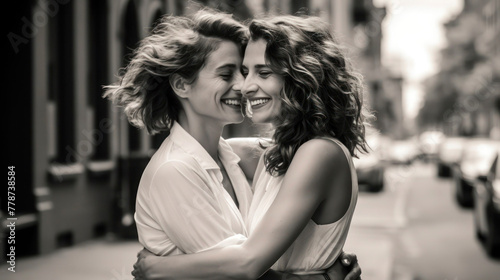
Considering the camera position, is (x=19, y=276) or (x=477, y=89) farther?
(x=477, y=89)

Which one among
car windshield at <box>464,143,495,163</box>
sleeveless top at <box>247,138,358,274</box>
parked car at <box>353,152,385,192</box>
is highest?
sleeveless top at <box>247,138,358,274</box>

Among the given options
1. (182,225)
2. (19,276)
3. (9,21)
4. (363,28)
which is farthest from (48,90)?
(363,28)

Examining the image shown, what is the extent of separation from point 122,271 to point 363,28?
49800 mm

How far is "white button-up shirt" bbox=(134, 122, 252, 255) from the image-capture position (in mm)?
2375

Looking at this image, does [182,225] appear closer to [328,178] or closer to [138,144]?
[328,178]

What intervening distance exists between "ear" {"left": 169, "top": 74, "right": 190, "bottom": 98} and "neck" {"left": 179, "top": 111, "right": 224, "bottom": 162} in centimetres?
13

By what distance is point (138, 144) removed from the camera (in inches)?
493

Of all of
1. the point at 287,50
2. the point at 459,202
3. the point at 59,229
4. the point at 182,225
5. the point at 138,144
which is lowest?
the point at 459,202

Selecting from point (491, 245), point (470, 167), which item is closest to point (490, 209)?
point (491, 245)

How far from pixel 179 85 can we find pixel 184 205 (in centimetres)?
64

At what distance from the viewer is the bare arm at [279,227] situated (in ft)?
7.49

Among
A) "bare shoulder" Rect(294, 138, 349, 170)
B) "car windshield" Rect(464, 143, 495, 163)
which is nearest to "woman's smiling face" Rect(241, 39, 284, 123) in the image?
"bare shoulder" Rect(294, 138, 349, 170)

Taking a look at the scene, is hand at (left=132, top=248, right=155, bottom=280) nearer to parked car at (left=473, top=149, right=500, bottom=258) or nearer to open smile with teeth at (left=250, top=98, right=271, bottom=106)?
open smile with teeth at (left=250, top=98, right=271, bottom=106)

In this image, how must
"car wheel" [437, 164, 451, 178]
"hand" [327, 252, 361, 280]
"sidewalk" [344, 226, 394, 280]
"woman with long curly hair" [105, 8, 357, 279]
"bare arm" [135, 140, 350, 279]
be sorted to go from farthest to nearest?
"car wheel" [437, 164, 451, 178] < "sidewalk" [344, 226, 394, 280] < "hand" [327, 252, 361, 280] < "woman with long curly hair" [105, 8, 357, 279] < "bare arm" [135, 140, 350, 279]
